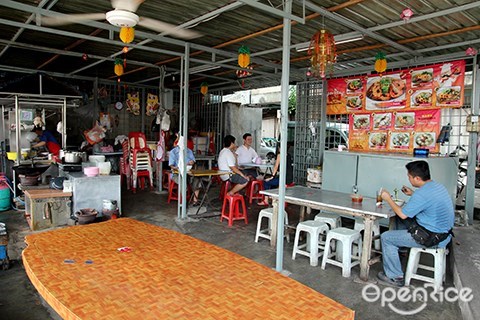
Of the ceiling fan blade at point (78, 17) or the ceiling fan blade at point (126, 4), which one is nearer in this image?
the ceiling fan blade at point (126, 4)

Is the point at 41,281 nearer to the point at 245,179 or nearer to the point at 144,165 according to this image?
the point at 245,179

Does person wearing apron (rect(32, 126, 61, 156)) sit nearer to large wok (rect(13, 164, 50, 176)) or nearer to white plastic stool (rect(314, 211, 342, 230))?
large wok (rect(13, 164, 50, 176))

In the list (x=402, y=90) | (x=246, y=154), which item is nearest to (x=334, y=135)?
(x=402, y=90)

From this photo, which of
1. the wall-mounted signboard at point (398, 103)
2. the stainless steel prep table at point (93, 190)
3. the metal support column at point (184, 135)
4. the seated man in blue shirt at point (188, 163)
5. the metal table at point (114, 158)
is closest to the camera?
the stainless steel prep table at point (93, 190)

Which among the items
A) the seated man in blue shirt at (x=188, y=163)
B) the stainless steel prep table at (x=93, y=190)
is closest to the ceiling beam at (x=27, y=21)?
the stainless steel prep table at (x=93, y=190)

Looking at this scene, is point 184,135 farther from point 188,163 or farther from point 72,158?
point 72,158

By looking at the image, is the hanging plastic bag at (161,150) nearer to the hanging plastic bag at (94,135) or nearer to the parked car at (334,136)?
the hanging plastic bag at (94,135)

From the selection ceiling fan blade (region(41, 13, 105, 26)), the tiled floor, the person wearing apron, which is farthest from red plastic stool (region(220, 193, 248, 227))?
the person wearing apron

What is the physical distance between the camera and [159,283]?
1.83m

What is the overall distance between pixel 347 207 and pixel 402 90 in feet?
11.2

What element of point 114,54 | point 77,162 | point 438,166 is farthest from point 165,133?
point 438,166

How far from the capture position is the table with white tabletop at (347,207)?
3756 millimetres

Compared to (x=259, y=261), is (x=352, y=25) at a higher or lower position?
higher

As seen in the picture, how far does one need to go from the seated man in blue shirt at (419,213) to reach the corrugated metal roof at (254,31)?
2089 mm
